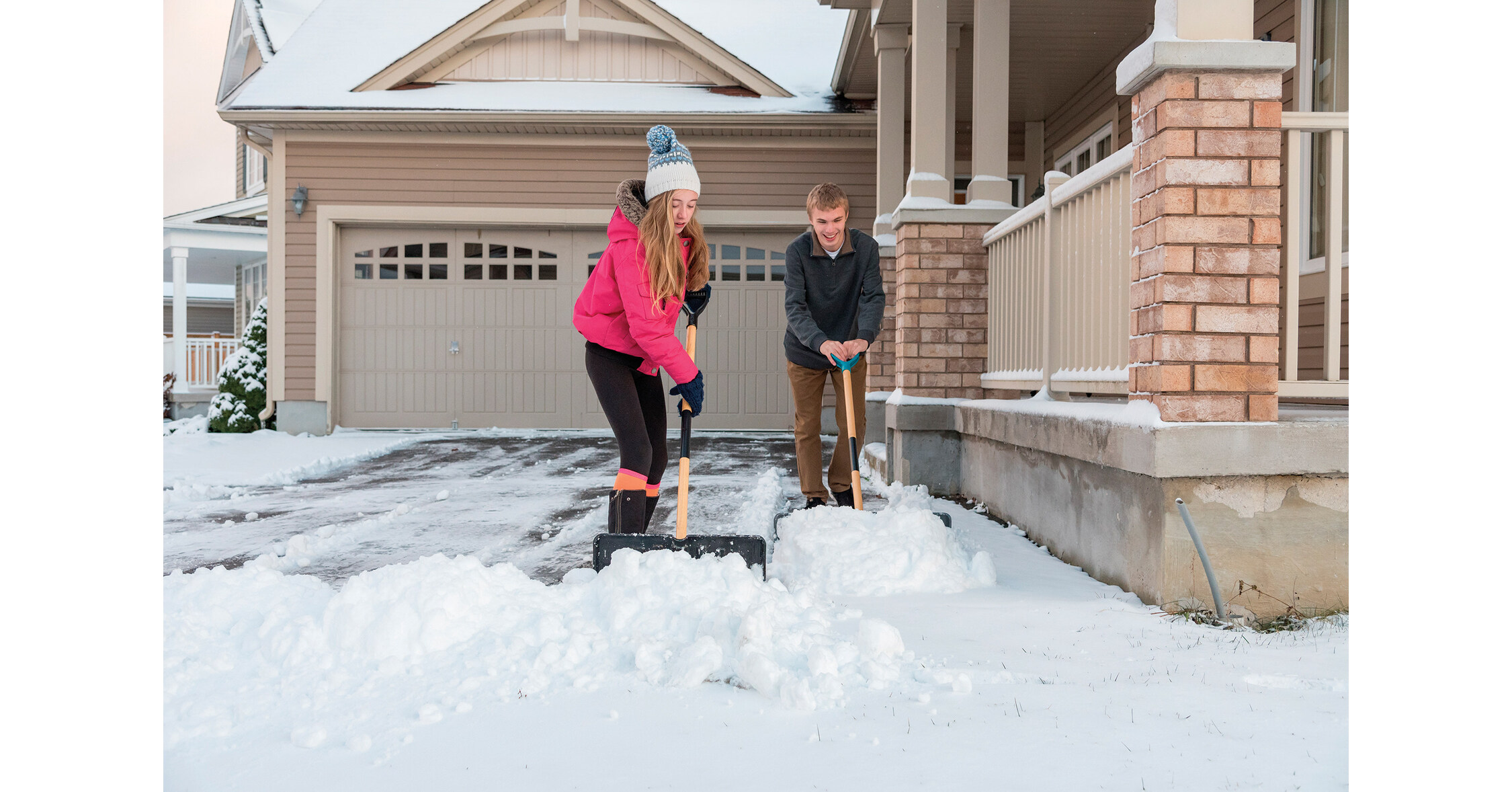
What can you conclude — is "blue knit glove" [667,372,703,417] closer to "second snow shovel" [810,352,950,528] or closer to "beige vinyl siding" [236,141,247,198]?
"second snow shovel" [810,352,950,528]

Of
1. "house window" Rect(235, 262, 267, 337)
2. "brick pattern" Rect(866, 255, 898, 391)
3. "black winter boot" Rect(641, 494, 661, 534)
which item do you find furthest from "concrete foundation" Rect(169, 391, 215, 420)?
"black winter boot" Rect(641, 494, 661, 534)

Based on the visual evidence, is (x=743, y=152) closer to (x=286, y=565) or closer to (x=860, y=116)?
(x=860, y=116)

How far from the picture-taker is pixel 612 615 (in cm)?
287

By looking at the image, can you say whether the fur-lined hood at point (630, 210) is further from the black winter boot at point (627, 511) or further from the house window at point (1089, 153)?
the house window at point (1089, 153)

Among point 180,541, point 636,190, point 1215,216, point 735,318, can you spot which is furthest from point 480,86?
point 1215,216

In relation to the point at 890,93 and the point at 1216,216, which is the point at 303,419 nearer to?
the point at 890,93

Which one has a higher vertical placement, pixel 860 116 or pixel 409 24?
pixel 409 24

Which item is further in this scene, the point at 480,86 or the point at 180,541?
the point at 480,86

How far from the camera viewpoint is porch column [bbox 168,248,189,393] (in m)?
15.7

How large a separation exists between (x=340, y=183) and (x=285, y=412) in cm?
280

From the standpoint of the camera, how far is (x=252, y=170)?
24344mm

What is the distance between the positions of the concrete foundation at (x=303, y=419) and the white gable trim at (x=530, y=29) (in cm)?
381

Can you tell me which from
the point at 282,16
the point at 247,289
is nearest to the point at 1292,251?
the point at 282,16

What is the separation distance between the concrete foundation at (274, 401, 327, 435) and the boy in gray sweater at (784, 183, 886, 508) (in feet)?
27.8
